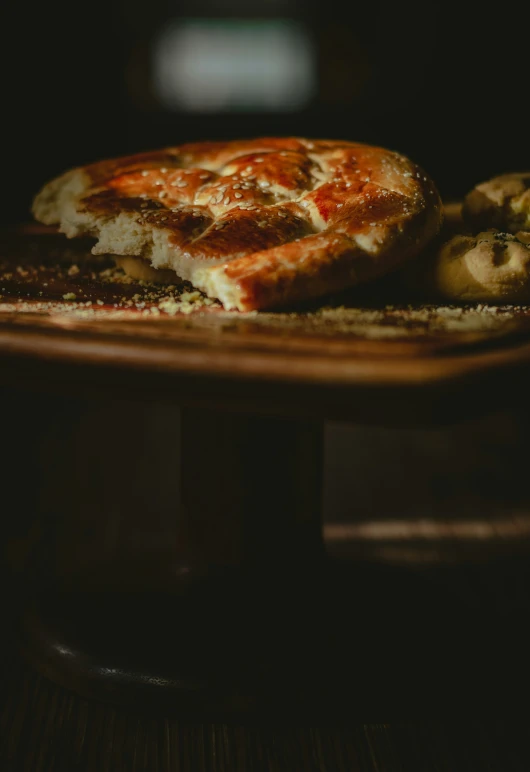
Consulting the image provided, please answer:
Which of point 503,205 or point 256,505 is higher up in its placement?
point 503,205

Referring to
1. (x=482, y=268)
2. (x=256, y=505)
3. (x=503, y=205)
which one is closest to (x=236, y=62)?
(x=503, y=205)

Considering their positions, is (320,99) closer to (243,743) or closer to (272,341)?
(243,743)

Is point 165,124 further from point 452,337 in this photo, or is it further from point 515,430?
point 452,337

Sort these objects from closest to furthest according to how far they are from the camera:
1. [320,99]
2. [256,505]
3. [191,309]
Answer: [191,309] → [256,505] → [320,99]

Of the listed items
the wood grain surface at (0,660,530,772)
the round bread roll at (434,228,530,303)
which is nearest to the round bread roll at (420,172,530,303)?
the round bread roll at (434,228,530,303)

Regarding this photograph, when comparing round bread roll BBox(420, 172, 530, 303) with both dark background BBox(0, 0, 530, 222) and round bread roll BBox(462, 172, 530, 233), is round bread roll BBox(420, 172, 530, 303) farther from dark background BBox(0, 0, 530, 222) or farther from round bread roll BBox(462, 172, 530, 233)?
dark background BBox(0, 0, 530, 222)

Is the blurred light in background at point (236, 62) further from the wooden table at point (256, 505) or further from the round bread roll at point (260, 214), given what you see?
the round bread roll at point (260, 214)
